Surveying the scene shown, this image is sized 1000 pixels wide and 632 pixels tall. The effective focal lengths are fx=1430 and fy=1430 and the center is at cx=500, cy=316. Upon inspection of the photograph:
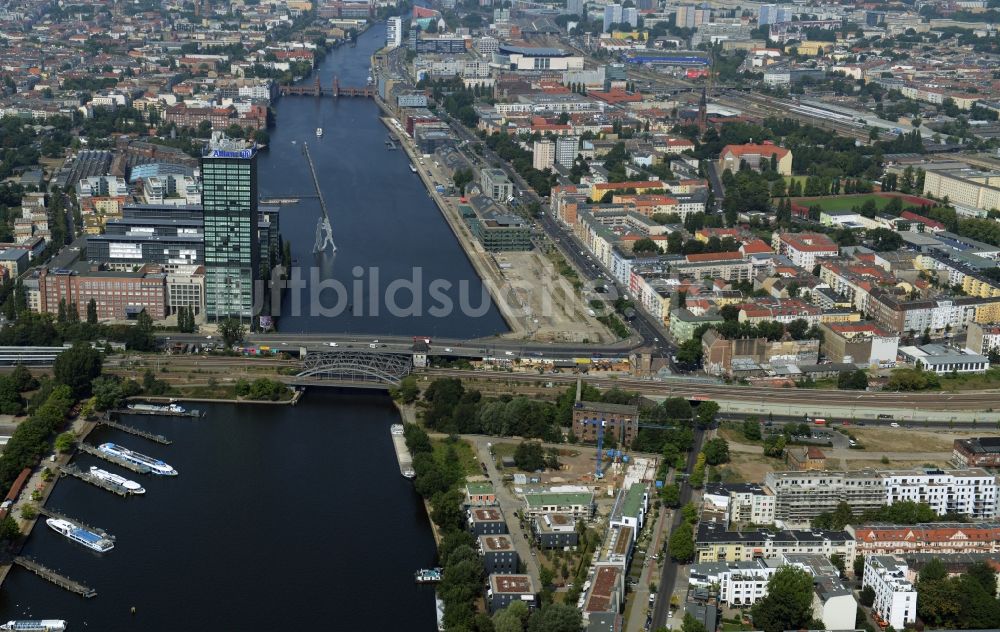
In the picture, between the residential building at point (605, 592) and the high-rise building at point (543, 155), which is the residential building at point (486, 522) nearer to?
the residential building at point (605, 592)

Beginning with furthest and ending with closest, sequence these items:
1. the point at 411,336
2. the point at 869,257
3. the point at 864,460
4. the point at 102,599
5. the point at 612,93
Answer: the point at 612,93, the point at 869,257, the point at 411,336, the point at 864,460, the point at 102,599

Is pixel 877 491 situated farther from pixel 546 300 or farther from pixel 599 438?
pixel 546 300

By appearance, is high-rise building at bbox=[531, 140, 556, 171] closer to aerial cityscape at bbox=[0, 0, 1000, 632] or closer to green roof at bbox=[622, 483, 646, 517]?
aerial cityscape at bbox=[0, 0, 1000, 632]

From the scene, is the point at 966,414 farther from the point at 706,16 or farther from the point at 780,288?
the point at 706,16

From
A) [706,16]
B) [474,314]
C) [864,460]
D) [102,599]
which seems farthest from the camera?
[706,16]

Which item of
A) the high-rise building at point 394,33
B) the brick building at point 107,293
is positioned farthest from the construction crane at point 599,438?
the high-rise building at point 394,33

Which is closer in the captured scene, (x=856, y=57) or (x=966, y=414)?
(x=966, y=414)

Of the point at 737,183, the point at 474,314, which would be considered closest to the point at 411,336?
the point at 474,314
